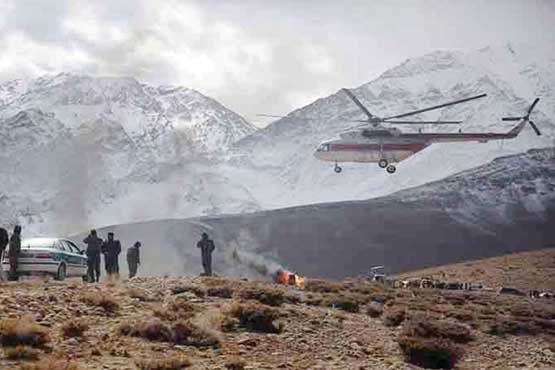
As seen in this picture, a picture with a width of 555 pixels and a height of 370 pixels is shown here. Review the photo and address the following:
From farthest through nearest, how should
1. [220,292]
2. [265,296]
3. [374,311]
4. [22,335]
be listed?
[374,311]
[220,292]
[265,296]
[22,335]

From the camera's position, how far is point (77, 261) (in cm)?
3014

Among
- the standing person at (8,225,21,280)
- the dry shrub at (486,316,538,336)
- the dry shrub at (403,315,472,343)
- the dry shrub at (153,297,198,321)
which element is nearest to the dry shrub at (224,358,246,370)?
the dry shrub at (153,297,198,321)

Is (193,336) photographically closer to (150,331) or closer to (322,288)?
(150,331)

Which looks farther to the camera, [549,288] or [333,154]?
[549,288]

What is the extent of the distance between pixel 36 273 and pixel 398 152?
38.3 meters

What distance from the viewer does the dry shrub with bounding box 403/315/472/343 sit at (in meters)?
20.9

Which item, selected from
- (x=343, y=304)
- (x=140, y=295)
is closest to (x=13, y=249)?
(x=140, y=295)

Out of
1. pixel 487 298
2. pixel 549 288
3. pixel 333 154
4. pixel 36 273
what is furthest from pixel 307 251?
pixel 36 273

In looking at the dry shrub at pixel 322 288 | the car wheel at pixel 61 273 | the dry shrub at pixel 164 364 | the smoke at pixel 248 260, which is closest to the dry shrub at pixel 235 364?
the dry shrub at pixel 164 364

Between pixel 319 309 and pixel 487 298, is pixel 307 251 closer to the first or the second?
pixel 487 298

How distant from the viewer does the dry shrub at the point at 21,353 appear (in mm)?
13591

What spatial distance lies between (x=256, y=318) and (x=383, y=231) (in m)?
125

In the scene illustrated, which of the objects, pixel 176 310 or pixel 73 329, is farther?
pixel 176 310

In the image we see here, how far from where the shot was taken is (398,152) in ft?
203
